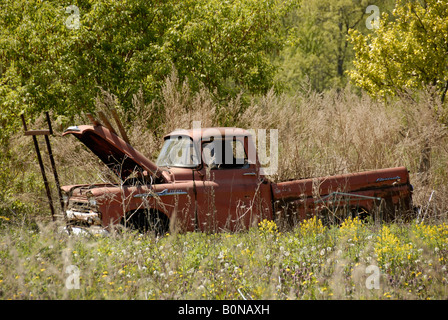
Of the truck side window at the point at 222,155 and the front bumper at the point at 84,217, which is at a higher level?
the truck side window at the point at 222,155

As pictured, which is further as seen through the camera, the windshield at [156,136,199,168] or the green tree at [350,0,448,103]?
the green tree at [350,0,448,103]

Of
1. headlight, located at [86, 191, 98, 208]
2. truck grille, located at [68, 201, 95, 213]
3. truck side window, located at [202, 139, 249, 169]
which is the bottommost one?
truck grille, located at [68, 201, 95, 213]

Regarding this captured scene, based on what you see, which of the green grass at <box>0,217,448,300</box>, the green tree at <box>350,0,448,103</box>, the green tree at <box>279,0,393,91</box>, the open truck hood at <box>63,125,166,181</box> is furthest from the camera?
the green tree at <box>279,0,393,91</box>

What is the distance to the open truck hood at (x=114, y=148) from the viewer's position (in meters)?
6.63

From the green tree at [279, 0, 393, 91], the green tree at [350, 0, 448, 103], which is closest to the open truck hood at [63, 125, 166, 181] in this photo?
the green tree at [350, 0, 448, 103]

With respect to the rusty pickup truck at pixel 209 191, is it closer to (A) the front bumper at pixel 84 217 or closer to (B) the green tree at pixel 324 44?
(A) the front bumper at pixel 84 217

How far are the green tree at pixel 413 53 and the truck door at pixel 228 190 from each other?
599 centimetres

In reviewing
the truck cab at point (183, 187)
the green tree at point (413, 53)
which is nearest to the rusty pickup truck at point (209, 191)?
the truck cab at point (183, 187)

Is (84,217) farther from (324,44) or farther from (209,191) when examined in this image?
(324,44)

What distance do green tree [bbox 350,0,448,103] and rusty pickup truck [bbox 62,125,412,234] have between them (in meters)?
5.07

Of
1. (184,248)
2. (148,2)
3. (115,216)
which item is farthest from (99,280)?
(148,2)

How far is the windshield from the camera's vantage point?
715cm

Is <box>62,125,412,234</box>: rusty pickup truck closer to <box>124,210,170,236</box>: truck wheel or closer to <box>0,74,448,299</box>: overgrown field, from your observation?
<box>124,210,170,236</box>: truck wheel

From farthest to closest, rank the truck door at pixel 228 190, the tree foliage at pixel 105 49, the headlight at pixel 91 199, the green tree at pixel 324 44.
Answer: the green tree at pixel 324 44 → the tree foliage at pixel 105 49 → the truck door at pixel 228 190 → the headlight at pixel 91 199
